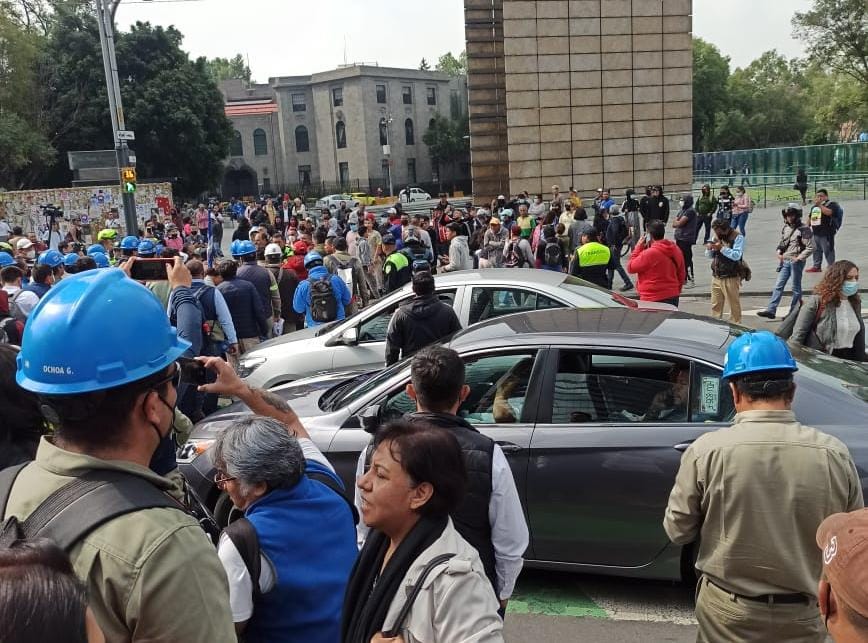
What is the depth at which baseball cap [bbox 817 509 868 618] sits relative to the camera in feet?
4.16

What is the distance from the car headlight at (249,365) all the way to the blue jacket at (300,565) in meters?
5.19

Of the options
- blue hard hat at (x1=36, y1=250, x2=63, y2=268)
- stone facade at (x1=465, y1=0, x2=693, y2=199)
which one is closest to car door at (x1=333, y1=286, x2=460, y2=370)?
blue hard hat at (x1=36, y1=250, x2=63, y2=268)

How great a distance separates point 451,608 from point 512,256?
11353mm

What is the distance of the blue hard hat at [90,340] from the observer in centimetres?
163

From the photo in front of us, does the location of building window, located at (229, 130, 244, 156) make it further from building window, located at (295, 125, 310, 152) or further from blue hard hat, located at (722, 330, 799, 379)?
blue hard hat, located at (722, 330, 799, 379)

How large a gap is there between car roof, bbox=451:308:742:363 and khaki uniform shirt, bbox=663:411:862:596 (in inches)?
59.3

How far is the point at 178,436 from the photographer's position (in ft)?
11.3

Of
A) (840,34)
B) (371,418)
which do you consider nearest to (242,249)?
(371,418)

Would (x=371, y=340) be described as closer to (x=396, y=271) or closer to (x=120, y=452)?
(x=396, y=271)

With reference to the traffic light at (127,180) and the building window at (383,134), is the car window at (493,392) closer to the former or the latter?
the traffic light at (127,180)

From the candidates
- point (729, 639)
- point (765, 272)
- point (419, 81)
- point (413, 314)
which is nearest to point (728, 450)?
point (729, 639)

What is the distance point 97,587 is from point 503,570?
67.1 inches

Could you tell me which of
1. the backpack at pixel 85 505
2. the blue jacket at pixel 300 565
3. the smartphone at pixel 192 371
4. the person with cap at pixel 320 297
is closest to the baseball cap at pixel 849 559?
the backpack at pixel 85 505

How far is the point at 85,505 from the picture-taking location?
148 cm
